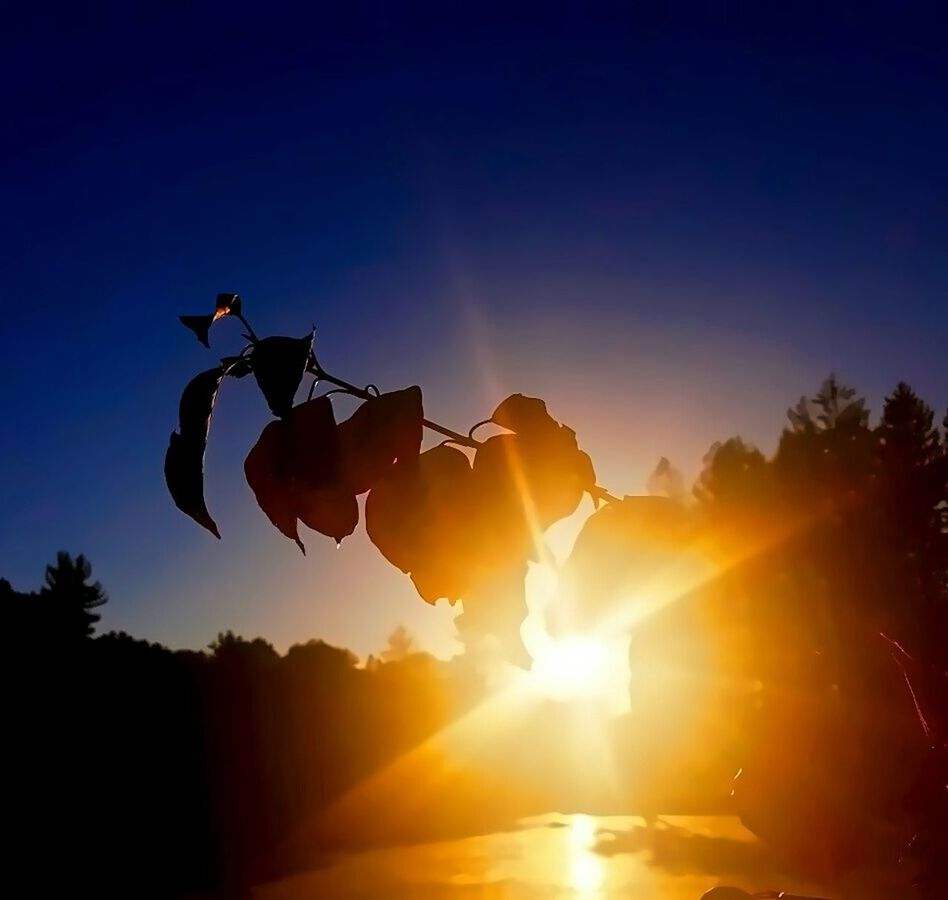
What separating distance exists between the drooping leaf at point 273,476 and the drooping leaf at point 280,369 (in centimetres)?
10

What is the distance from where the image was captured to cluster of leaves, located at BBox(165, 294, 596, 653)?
2.34 feet

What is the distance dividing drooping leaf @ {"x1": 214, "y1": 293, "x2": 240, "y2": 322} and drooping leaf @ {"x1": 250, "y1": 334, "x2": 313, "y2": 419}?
0.11 metres

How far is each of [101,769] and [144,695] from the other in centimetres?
160

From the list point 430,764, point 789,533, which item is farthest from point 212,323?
point 430,764

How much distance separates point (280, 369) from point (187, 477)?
14 centimetres

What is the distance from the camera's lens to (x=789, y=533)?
1.00 metres

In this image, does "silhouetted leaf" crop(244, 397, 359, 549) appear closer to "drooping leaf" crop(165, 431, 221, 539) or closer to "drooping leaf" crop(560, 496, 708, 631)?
"drooping leaf" crop(165, 431, 221, 539)

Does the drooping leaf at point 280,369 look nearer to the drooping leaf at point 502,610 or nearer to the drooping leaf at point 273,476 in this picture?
the drooping leaf at point 273,476

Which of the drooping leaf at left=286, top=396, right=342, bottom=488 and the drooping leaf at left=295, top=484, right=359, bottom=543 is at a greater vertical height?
the drooping leaf at left=286, top=396, right=342, bottom=488

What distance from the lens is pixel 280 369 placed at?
613 mm

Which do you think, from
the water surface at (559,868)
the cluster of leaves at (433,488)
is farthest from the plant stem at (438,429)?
the water surface at (559,868)

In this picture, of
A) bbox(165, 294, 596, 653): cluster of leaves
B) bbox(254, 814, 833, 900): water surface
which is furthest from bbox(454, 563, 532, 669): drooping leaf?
bbox(254, 814, 833, 900): water surface

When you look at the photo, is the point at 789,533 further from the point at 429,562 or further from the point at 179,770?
Result: the point at 179,770

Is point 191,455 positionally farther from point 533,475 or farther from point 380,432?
point 533,475
